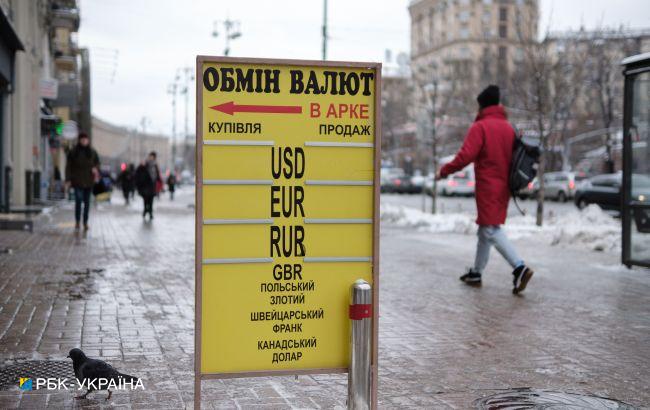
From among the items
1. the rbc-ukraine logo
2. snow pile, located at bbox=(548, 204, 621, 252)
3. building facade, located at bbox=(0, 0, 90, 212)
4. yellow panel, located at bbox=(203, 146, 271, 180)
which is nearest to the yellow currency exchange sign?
yellow panel, located at bbox=(203, 146, 271, 180)

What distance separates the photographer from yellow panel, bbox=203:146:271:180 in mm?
4020

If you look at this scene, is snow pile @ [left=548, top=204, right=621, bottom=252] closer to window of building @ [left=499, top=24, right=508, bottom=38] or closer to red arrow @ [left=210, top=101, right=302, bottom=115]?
red arrow @ [left=210, top=101, right=302, bottom=115]

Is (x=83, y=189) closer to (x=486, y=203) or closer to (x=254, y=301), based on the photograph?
(x=486, y=203)

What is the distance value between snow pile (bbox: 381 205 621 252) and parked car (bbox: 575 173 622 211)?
739cm

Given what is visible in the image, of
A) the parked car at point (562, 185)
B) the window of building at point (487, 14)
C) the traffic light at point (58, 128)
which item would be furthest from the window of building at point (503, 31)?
the traffic light at point (58, 128)

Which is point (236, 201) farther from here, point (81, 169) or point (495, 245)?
point (81, 169)

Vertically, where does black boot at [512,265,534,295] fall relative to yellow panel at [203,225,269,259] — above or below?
below

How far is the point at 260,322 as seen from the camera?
4.16 metres

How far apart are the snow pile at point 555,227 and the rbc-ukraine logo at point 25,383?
418 inches

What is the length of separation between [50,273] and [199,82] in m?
6.77

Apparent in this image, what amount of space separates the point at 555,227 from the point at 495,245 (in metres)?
7.52

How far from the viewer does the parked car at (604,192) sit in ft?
94.5

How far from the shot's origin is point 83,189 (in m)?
16.4

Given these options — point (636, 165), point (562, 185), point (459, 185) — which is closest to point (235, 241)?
point (636, 165)
